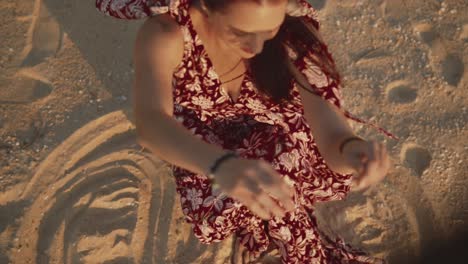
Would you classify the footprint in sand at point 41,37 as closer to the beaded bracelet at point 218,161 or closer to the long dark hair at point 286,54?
the long dark hair at point 286,54

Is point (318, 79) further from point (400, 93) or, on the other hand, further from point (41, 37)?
point (41, 37)

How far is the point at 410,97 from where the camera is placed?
7.22 feet

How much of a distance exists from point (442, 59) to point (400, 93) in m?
0.27

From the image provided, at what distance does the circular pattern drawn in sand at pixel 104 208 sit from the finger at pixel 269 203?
91 cm

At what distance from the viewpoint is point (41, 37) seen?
82.4 inches

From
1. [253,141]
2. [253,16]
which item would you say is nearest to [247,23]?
[253,16]

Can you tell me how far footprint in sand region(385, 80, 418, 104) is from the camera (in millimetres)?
2193

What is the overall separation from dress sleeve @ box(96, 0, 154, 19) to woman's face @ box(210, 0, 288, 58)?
0.24m

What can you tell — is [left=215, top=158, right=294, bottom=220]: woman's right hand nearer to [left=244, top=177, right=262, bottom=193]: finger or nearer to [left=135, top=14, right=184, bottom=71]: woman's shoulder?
[left=244, top=177, right=262, bottom=193]: finger

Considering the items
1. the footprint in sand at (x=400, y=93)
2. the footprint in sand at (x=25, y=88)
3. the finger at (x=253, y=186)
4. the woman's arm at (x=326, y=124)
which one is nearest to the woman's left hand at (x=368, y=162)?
the woman's arm at (x=326, y=124)

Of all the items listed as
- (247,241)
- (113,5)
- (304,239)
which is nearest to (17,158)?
(113,5)

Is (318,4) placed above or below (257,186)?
A: above

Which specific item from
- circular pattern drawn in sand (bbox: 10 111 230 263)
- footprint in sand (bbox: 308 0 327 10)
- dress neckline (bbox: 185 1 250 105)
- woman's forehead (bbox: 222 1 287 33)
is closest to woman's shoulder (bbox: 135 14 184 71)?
dress neckline (bbox: 185 1 250 105)

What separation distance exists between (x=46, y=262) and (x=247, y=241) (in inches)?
30.2
